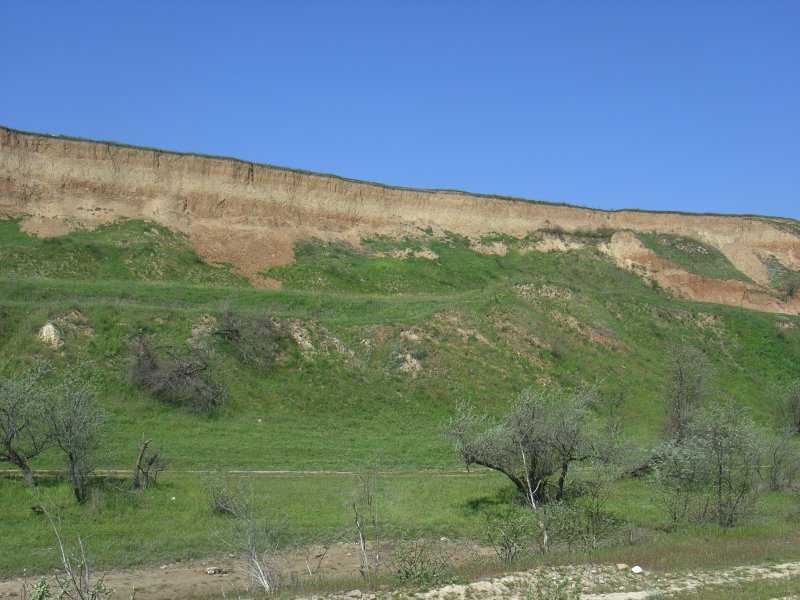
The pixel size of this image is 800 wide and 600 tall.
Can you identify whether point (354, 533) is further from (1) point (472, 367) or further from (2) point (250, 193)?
(2) point (250, 193)

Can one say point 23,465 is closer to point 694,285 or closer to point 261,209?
point 261,209

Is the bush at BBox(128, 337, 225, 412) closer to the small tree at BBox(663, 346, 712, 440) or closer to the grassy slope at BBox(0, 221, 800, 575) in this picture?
the grassy slope at BBox(0, 221, 800, 575)

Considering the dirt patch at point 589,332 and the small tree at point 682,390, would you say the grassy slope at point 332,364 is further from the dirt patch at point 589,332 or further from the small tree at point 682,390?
the small tree at point 682,390

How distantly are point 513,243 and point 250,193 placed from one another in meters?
22.5

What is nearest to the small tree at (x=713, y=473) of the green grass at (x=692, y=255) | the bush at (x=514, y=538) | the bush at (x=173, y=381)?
the bush at (x=514, y=538)

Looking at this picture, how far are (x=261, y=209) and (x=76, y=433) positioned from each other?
1469 inches

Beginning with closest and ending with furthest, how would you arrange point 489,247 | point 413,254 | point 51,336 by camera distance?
1. point 51,336
2. point 413,254
3. point 489,247

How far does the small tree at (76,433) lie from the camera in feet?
51.3

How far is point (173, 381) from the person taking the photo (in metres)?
24.1

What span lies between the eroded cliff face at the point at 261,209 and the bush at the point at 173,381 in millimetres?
19620

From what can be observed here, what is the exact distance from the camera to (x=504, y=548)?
13.0 meters

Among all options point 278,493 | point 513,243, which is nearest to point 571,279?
point 513,243

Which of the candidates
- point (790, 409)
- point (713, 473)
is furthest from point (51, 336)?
point (790, 409)

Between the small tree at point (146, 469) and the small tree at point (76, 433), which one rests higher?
the small tree at point (76, 433)
